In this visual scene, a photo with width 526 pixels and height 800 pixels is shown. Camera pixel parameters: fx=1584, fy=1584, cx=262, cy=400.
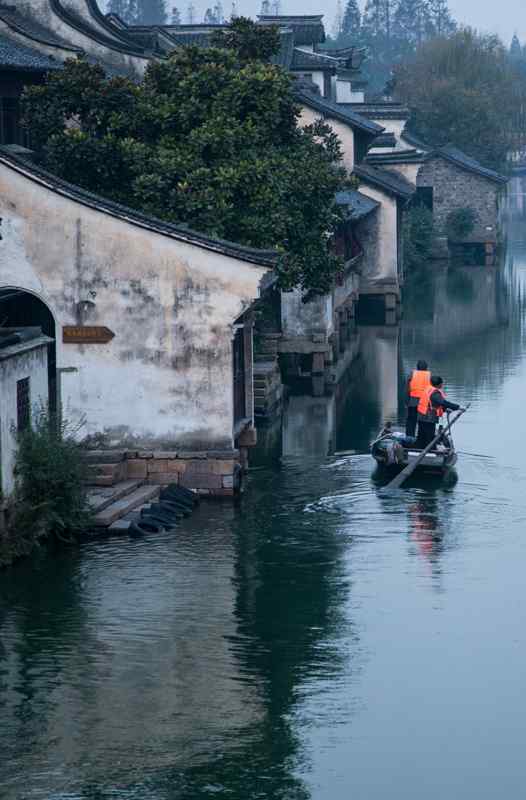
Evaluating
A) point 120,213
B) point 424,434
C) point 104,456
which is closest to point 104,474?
point 104,456

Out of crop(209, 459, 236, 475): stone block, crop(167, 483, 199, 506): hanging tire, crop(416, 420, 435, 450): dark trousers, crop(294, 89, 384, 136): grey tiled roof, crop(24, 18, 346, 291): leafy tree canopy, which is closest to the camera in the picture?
crop(167, 483, 199, 506): hanging tire

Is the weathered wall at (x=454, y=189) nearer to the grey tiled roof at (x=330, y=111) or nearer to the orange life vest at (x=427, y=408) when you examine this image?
the grey tiled roof at (x=330, y=111)

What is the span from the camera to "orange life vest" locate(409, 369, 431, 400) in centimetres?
3400

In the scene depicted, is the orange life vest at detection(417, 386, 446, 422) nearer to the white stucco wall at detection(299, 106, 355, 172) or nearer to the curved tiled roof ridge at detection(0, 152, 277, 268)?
the curved tiled roof ridge at detection(0, 152, 277, 268)

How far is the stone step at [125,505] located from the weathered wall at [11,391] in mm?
2107

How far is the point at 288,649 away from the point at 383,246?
152 ft

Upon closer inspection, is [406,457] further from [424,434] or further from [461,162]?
[461,162]

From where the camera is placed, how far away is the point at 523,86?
15475 centimetres

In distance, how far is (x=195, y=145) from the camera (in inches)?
1400

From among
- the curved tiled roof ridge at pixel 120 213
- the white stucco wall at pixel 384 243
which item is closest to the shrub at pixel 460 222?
the white stucco wall at pixel 384 243

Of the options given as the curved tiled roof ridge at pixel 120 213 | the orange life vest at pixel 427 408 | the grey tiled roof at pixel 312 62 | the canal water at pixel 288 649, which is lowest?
the canal water at pixel 288 649

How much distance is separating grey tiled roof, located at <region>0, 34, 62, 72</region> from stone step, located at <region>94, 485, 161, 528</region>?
11887 mm

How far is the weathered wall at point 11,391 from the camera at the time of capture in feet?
84.0

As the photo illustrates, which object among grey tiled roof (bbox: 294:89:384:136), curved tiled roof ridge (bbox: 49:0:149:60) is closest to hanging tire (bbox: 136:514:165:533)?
curved tiled roof ridge (bbox: 49:0:149:60)
